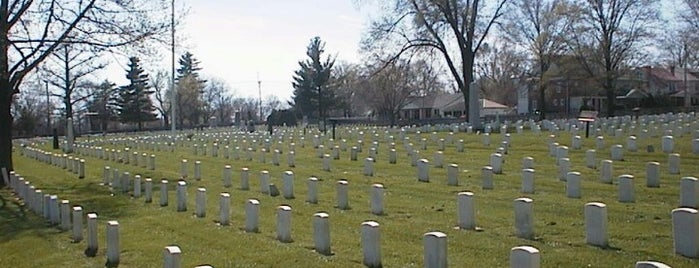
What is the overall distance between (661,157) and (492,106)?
190 feet

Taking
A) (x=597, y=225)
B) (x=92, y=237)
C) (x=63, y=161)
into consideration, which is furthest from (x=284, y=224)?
(x=63, y=161)

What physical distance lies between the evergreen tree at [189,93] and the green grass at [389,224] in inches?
2653

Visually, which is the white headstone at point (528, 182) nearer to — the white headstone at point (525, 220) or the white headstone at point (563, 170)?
the white headstone at point (563, 170)

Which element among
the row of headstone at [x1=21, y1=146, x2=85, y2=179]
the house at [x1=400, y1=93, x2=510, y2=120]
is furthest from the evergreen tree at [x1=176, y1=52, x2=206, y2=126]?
the row of headstone at [x1=21, y1=146, x2=85, y2=179]

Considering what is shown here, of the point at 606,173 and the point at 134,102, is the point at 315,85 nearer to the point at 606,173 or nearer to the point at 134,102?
Answer: the point at 134,102

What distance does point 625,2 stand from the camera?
47.9 meters

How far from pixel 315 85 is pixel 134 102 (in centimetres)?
2013

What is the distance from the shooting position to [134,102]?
244 ft

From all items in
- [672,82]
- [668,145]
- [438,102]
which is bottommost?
[668,145]

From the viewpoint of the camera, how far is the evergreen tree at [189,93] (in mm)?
83562

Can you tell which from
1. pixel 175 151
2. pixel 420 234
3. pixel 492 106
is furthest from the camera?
pixel 492 106

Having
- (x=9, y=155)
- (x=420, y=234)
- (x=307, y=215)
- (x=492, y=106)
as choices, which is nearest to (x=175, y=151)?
(x=9, y=155)

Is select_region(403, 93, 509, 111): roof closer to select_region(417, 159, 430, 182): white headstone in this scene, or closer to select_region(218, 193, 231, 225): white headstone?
select_region(417, 159, 430, 182): white headstone

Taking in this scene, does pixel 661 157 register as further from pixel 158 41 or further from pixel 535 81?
pixel 535 81
